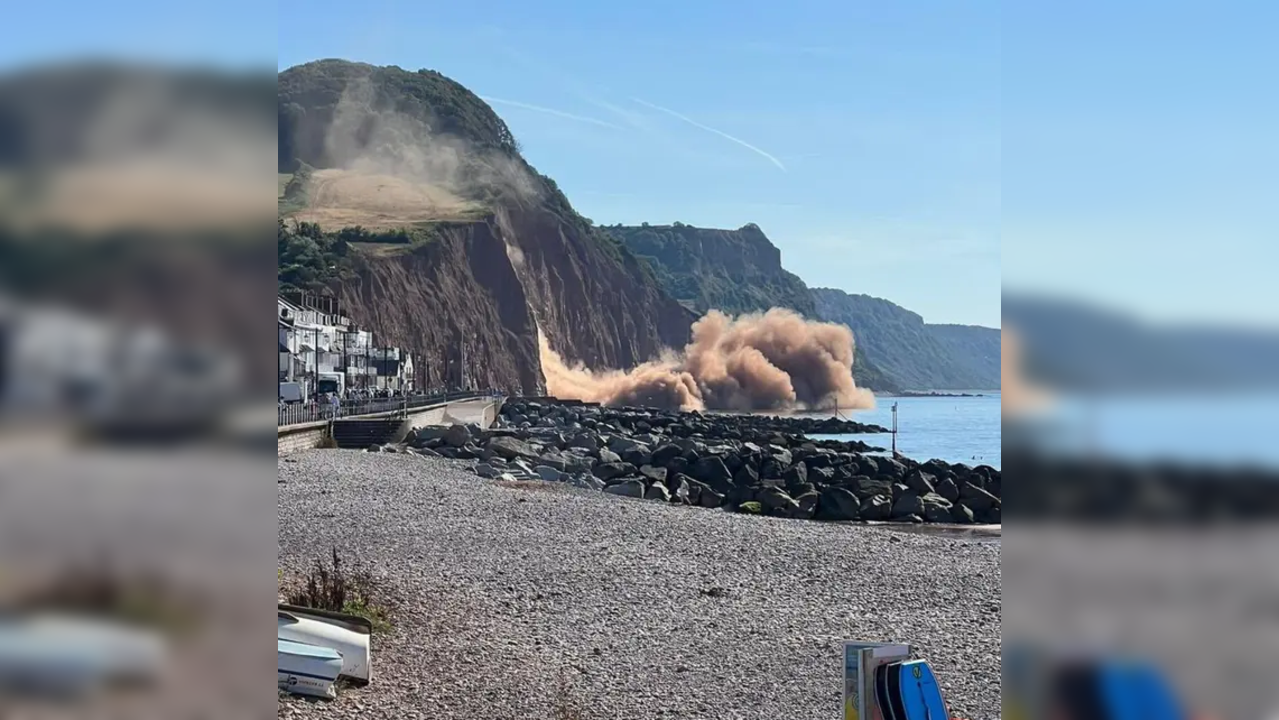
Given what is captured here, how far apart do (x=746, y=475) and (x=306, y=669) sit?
24852mm

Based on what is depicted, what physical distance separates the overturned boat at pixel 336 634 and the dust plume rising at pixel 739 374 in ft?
289

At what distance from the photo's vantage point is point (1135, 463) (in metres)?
1.91

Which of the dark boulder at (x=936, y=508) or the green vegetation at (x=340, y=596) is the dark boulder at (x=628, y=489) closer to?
the dark boulder at (x=936, y=508)

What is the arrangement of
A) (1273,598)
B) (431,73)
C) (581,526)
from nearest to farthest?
(1273,598) < (581,526) < (431,73)

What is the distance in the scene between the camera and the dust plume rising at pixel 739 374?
9906cm

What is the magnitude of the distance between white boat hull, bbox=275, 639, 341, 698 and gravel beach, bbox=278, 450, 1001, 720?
0.10m

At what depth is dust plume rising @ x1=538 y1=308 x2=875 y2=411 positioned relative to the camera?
325 ft

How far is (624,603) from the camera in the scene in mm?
12203

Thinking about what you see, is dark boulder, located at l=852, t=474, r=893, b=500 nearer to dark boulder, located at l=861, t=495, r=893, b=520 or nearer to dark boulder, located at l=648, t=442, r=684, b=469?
dark boulder, located at l=861, t=495, r=893, b=520

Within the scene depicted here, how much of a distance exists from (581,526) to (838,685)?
920 cm

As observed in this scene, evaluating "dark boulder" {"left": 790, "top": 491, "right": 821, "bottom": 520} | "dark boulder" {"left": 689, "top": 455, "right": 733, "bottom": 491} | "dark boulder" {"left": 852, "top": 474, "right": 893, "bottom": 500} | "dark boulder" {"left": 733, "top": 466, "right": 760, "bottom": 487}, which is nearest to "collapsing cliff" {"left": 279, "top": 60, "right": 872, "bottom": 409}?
"dark boulder" {"left": 689, "top": 455, "right": 733, "bottom": 491}

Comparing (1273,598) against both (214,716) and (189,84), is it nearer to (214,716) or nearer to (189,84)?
(214,716)

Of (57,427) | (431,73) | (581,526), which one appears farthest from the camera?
(431,73)

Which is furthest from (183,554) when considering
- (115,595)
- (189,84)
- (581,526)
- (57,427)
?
(581,526)
